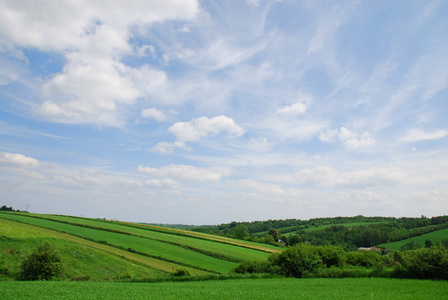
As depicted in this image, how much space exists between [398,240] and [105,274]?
402 feet

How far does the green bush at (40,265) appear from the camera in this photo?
84.5 ft

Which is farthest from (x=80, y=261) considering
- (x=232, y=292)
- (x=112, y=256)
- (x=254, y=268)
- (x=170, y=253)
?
(x=232, y=292)

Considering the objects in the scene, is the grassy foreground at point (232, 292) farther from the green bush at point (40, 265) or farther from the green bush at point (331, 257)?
the green bush at point (331, 257)

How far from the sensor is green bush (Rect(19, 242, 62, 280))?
25750 mm

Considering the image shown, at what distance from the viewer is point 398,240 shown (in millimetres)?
113125

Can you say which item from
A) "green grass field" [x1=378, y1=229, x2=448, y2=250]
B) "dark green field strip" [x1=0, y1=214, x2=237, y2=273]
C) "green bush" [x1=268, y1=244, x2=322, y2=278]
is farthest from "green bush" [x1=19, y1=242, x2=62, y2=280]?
"green grass field" [x1=378, y1=229, x2=448, y2=250]

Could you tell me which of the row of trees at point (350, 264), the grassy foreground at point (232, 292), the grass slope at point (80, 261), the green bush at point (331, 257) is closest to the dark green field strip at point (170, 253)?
the grass slope at point (80, 261)

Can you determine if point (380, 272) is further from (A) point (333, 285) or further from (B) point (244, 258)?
(B) point (244, 258)

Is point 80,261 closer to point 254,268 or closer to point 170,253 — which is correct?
point 170,253

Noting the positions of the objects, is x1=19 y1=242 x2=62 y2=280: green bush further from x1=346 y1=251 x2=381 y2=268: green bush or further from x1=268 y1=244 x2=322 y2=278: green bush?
x1=346 y1=251 x2=381 y2=268: green bush

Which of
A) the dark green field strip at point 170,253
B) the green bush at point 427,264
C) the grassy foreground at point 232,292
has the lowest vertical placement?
the dark green field strip at point 170,253

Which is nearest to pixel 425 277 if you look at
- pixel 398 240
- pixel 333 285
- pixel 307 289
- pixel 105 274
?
pixel 333 285

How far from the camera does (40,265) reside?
2600 centimetres

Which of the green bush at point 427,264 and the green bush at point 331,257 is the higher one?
the green bush at point 427,264
